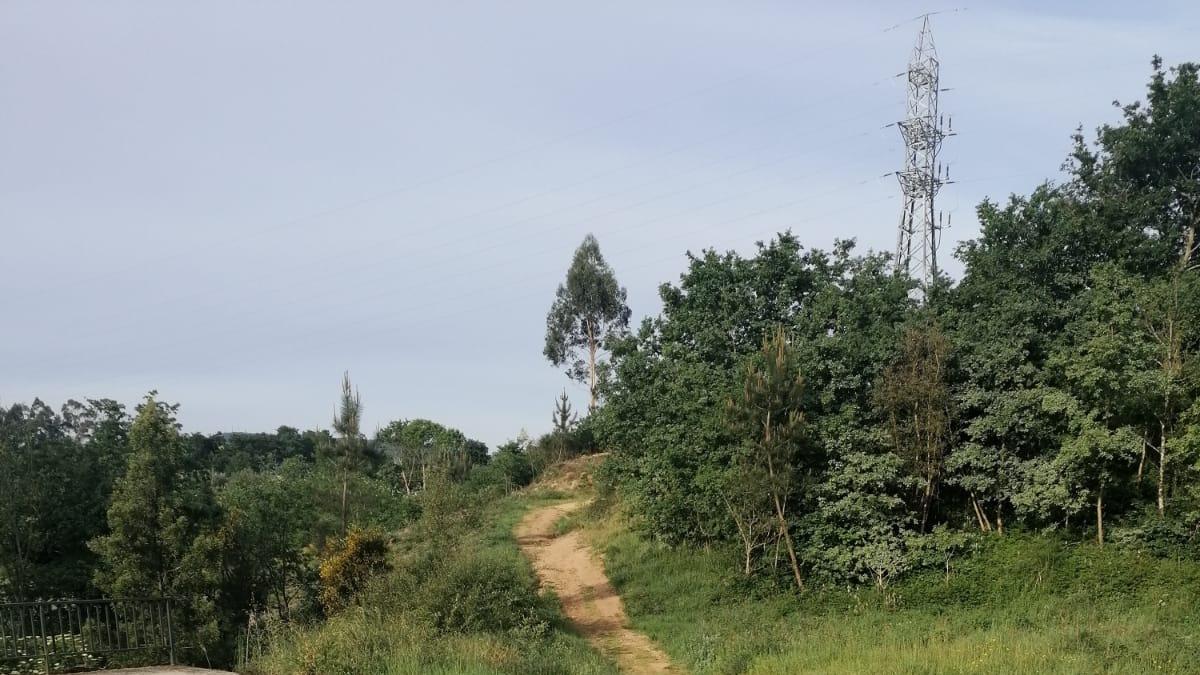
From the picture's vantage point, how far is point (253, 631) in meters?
17.4

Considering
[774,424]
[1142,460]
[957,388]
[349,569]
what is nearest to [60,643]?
[349,569]

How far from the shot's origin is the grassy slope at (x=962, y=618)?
12.6 meters

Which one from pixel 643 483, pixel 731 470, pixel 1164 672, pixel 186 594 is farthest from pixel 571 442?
pixel 1164 672

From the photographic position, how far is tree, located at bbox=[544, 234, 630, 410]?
50500 mm

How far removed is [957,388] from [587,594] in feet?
33.6

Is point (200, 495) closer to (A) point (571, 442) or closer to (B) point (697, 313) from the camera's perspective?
(B) point (697, 313)

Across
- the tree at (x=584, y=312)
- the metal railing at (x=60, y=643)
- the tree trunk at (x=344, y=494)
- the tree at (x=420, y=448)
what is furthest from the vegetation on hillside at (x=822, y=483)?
the tree at (x=584, y=312)

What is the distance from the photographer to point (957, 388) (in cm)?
2011

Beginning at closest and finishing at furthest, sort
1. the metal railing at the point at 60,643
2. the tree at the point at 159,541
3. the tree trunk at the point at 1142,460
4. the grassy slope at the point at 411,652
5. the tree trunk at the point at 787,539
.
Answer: the metal railing at the point at 60,643 < the grassy slope at the point at 411,652 < the tree at the point at 159,541 < the tree trunk at the point at 1142,460 < the tree trunk at the point at 787,539

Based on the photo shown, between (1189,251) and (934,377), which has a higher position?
(1189,251)

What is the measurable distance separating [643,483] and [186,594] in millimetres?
11336

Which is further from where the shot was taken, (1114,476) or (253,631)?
(1114,476)

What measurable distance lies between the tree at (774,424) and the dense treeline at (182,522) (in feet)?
22.4

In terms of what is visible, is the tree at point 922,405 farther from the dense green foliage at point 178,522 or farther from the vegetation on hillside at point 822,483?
the dense green foliage at point 178,522
